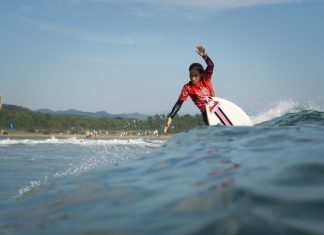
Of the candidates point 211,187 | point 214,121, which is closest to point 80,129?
point 214,121

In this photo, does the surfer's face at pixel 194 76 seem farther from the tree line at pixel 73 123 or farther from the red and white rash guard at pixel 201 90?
the tree line at pixel 73 123

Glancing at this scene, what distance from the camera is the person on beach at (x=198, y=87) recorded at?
9367mm

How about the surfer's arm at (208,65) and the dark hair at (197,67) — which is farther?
the dark hair at (197,67)

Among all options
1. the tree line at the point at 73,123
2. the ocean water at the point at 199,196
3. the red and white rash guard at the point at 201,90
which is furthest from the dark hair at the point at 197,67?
the tree line at the point at 73,123

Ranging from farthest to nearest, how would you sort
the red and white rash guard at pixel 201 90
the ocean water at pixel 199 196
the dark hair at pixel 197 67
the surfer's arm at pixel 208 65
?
the red and white rash guard at pixel 201 90 < the dark hair at pixel 197 67 < the surfer's arm at pixel 208 65 < the ocean water at pixel 199 196

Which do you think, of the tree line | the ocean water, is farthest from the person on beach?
the tree line

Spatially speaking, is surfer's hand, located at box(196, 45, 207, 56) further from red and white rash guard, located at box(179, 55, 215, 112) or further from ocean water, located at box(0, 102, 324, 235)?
ocean water, located at box(0, 102, 324, 235)

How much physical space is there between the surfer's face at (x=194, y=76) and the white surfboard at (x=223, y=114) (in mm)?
510

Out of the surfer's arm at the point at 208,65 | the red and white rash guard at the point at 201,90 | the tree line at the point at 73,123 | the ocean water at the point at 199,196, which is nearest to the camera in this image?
the ocean water at the point at 199,196

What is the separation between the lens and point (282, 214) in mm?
2246

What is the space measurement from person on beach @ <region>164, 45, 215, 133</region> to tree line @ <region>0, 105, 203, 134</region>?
7797 cm

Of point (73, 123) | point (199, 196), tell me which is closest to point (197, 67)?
point (199, 196)

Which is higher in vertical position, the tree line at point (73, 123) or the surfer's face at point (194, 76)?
the tree line at point (73, 123)

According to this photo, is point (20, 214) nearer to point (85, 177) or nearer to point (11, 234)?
point (11, 234)
